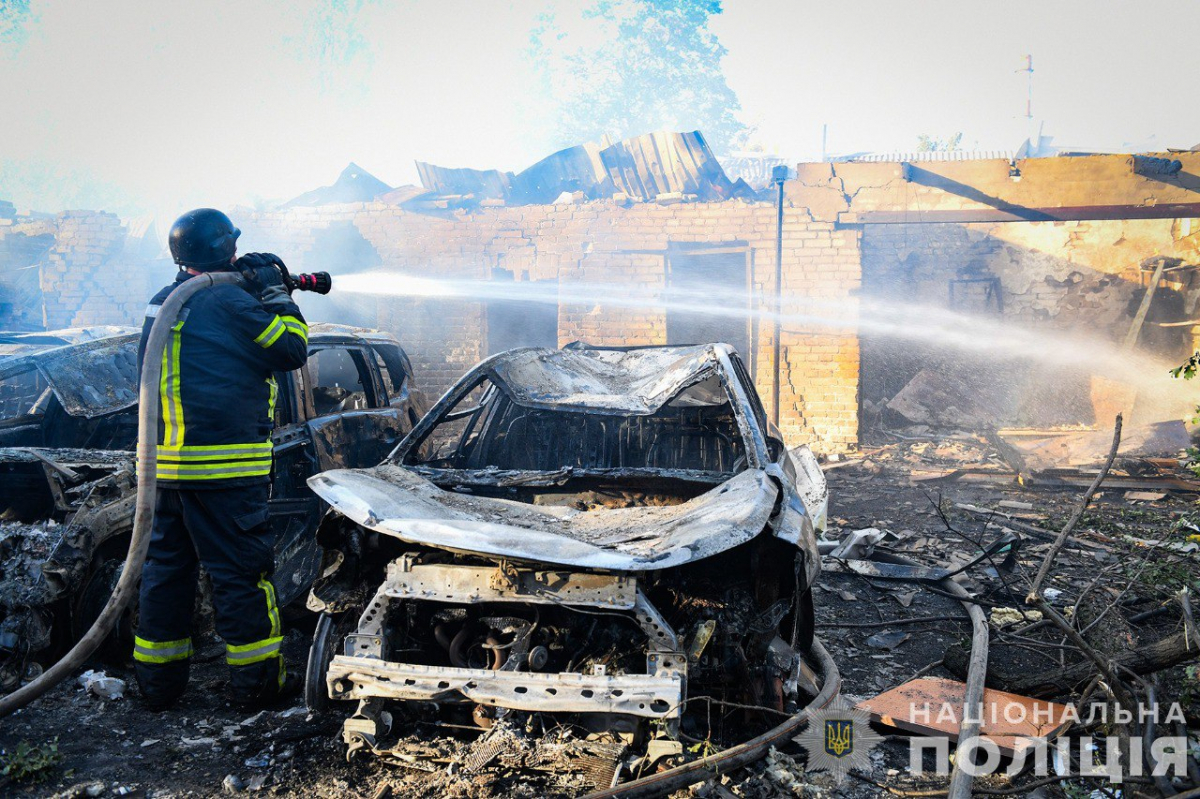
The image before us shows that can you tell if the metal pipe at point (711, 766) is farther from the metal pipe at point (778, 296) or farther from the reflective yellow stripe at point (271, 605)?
the metal pipe at point (778, 296)

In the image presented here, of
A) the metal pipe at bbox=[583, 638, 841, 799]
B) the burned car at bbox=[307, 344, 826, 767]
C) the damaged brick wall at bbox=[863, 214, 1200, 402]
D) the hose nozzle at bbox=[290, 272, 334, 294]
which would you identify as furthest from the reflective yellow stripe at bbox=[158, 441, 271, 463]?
the damaged brick wall at bbox=[863, 214, 1200, 402]

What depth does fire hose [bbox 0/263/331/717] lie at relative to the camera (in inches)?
118

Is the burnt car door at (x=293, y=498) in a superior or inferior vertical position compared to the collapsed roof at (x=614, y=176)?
inferior

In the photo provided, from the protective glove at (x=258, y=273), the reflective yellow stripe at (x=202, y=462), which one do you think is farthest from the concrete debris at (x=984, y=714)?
the protective glove at (x=258, y=273)

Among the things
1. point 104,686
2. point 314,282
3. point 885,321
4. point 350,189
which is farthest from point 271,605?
point 885,321

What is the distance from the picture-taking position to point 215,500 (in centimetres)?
335

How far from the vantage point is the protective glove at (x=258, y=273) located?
3594mm

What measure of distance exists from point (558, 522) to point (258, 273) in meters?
1.82

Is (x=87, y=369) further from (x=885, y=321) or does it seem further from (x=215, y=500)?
(x=885, y=321)

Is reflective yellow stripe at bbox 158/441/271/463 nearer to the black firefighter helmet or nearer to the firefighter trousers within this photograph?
the firefighter trousers

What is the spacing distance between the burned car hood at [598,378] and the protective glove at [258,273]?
1.17 metres

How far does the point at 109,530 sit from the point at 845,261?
8.76 m

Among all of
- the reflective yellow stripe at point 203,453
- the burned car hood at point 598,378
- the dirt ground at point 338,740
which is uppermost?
the burned car hood at point 598,378

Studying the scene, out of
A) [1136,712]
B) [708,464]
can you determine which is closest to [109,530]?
[708,464]
